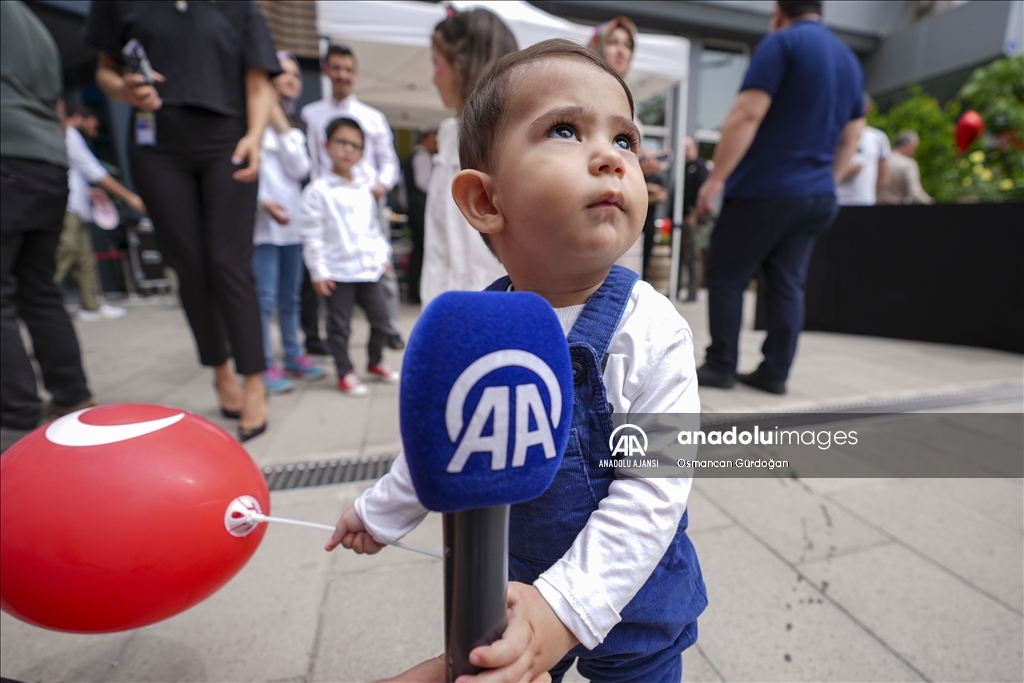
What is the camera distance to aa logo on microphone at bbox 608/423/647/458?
643mm

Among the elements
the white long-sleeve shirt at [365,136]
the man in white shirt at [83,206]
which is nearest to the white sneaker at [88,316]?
the man in white shirt at [83,206]

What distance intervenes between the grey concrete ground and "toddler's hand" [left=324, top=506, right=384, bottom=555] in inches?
16.6

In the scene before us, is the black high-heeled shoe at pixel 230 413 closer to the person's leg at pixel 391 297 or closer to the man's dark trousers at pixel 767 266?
the person's leg at pixel 391 297

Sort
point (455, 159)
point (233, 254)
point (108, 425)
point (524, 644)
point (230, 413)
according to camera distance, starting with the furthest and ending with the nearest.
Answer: point (230, 413), point (233, 254), point (455, 159), point (108, 425), point (524, 644)

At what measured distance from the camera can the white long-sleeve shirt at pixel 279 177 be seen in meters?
2.92

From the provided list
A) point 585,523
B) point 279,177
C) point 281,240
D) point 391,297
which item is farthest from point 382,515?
point 391,297

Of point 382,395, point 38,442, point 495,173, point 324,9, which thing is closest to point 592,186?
point 495,173

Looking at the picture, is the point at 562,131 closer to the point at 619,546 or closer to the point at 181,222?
the point at 619,546

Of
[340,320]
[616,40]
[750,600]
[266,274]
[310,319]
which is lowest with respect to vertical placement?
[750,600]

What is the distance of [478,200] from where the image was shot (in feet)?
2.28

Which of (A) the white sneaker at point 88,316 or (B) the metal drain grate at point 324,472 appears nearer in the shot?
(B) the metal drain grate at point 324,472

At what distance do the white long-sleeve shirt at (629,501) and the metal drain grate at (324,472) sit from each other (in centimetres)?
120

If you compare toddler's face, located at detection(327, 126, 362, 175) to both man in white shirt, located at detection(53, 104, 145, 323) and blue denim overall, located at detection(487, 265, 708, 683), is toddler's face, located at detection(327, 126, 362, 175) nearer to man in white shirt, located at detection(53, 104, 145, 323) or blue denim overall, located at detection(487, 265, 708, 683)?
blue denim overall, located at detection(487, 265, 708, 683)

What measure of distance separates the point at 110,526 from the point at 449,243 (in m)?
1.11
